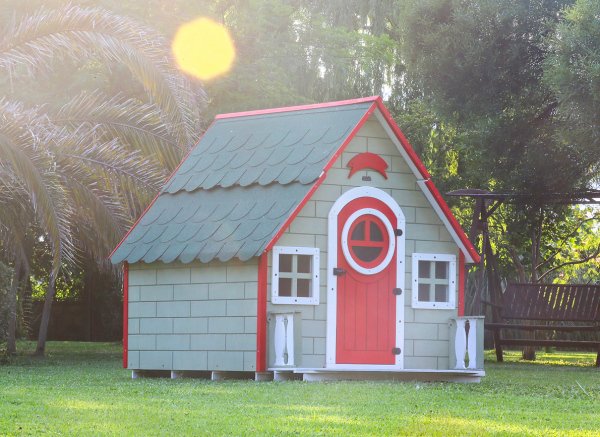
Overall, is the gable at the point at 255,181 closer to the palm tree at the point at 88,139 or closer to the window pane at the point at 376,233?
the window pane at the point at 376,233

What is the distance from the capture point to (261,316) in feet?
47.4

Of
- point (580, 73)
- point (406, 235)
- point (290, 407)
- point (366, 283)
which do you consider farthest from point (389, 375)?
point (580, 73)

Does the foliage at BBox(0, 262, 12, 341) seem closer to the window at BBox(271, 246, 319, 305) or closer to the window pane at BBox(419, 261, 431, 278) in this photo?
the window at BBox(271, 246, 319, 305)

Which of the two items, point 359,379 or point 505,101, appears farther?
point 505,101

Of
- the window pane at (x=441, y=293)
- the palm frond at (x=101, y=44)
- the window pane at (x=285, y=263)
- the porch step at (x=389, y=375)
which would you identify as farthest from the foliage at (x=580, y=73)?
the window pane at (x=285, y=263)

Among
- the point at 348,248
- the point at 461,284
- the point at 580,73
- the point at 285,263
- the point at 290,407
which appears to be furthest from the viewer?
the point at 580,73

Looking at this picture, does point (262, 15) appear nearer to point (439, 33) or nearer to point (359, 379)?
point (439, 33)

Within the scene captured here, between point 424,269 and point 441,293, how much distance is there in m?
0.41

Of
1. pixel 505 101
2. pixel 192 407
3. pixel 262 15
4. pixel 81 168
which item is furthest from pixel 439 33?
pixel 192 407

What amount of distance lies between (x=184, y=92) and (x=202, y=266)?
159 inches

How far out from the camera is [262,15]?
28047 millimetres

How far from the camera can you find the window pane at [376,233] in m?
15.3

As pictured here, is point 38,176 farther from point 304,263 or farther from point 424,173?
point 424,173

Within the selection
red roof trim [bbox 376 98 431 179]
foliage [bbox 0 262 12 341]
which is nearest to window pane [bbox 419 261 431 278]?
red roof trim [bbox 376 98 431 179]
